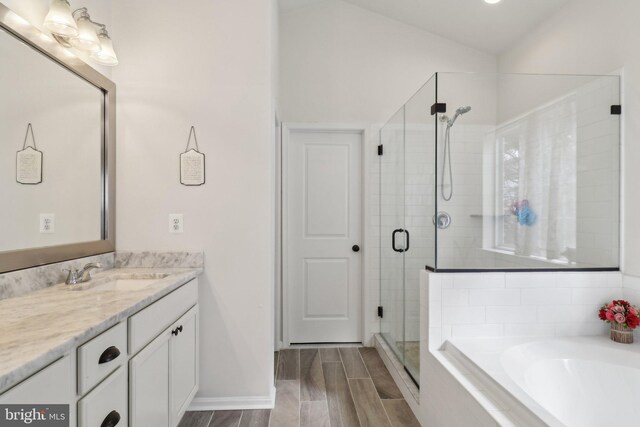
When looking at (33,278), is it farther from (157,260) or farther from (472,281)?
(472,281)

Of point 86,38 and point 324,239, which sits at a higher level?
point 86,38

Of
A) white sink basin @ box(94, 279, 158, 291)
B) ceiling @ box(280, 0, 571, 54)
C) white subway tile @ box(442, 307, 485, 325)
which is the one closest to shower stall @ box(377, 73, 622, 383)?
white subway tile @ box(442, 307, 485, 325)

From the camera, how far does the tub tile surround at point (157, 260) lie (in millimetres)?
2145

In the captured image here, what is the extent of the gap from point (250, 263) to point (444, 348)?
A: 1.23m

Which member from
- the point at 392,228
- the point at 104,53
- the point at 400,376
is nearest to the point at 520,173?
the point at 392,228

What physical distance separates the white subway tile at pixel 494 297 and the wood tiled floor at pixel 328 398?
32.0 inches

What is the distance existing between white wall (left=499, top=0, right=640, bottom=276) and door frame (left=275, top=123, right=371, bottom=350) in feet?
5.16

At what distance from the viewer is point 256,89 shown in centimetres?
219

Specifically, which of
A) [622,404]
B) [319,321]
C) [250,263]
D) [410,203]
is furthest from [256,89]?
[622,404]

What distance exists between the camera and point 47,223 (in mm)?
1629

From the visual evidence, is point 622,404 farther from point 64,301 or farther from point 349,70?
point 349,70

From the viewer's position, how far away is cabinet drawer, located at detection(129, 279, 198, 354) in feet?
4.39

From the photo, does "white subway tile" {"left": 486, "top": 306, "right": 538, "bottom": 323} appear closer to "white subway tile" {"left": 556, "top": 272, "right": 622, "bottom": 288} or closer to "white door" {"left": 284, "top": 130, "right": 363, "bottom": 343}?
"white subway tile" {"left": 556, "top": 272, "right": 622, "bottom": 288}

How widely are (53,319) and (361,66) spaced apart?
304cm
